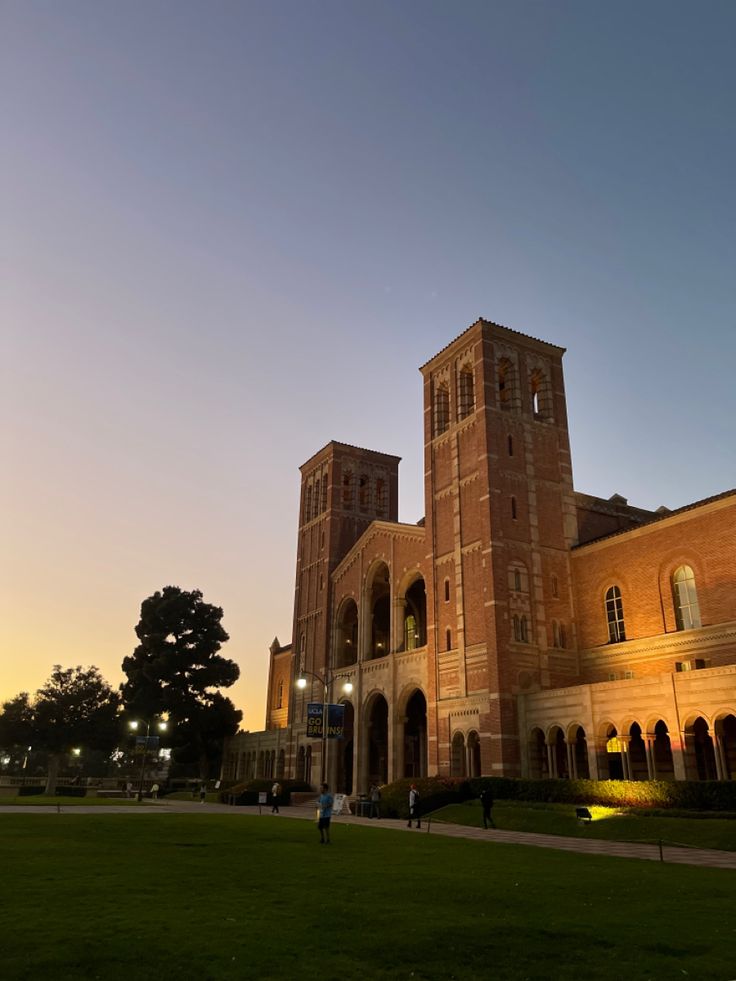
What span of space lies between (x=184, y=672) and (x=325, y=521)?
21.5 m

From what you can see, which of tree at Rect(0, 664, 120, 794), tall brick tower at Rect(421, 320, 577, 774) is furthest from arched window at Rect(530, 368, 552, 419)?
tree at Rect(0, 664, 120, 794)

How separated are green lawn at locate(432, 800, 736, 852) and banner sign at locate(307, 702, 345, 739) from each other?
8674mm

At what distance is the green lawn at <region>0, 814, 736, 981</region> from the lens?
855 centimetres

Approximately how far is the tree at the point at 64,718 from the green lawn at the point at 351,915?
6422 cm

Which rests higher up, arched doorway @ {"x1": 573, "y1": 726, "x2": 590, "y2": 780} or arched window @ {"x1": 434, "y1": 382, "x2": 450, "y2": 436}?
arched window @ {"x1": 434, "y1": 382, "x2": 450, "y2": 436}

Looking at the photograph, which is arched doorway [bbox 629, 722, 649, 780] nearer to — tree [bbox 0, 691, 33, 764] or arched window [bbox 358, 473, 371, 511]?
arched window [bbox 358, 473, 371, 511]

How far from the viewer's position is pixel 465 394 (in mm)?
50594

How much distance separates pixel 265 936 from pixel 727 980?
5446mm

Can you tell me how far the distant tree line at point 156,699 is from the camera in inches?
2793

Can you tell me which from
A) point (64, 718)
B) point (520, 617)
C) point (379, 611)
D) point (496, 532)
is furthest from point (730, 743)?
point (64, 718)

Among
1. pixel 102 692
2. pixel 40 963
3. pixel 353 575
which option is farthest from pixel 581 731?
pixel 102 692

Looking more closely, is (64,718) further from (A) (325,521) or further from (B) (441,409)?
(B) (441,409)

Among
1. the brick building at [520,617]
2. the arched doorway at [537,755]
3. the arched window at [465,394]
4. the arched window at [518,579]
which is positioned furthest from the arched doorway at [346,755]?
the arched window at [465,394]

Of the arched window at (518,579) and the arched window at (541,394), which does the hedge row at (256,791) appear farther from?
the arched window at (541,394)
